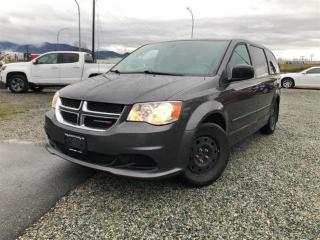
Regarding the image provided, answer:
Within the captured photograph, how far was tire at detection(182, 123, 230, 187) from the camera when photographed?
337cm

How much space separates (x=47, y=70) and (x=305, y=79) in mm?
14804

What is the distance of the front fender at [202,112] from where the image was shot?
3.16 meters

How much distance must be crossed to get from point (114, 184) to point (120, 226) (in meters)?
0.89

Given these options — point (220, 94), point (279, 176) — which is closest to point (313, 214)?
point (279, 176)

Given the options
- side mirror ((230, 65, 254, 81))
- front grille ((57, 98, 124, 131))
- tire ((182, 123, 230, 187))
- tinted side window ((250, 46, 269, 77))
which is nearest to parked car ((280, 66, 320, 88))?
tinted side window ((250, 46, 269, 77))

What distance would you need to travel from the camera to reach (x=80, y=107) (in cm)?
326

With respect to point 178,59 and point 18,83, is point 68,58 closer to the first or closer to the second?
point 18,83

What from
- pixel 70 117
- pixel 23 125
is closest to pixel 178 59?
pixel 70 117

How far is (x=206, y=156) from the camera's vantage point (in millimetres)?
3541

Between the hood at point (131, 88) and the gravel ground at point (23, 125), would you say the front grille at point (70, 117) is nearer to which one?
the hood at point (131, 88)

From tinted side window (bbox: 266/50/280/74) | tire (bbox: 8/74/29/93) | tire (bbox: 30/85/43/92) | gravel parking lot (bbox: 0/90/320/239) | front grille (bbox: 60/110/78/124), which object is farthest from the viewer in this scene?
tire (bbox: 30/85/43/92)

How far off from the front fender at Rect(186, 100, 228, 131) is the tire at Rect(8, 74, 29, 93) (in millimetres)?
11341

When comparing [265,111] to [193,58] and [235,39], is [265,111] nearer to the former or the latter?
[235,39]

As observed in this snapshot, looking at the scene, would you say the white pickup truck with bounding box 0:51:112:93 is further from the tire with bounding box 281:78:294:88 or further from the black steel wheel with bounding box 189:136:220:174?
the tire with bounding box 281:78:294:88
